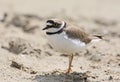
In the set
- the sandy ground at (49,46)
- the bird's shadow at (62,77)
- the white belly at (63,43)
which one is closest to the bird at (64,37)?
the white belly at (63,43)

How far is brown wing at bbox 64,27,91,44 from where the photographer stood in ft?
25.3

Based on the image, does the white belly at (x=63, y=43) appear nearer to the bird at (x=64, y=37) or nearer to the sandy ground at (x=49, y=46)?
the bird at (x=64, y=37)

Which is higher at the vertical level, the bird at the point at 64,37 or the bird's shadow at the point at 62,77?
the bird at the point at 64,37

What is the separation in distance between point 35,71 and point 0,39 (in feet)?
6.80

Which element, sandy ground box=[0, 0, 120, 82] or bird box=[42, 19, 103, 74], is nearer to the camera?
bird box=[42, 19, 103, 74]

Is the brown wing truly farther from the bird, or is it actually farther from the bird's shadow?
the bird's shadow

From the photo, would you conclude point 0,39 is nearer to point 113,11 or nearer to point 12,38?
point 12,38

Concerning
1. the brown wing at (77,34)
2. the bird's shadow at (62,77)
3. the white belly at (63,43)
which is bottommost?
the bird's shadow at (62,77)

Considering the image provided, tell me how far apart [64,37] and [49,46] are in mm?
2150

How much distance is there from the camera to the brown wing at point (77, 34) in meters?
7.73

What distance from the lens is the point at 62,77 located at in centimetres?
770

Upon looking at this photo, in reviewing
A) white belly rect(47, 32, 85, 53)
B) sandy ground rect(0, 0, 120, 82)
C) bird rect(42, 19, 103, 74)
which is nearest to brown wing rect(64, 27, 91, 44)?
bird rect(42, 19, 103, 74)

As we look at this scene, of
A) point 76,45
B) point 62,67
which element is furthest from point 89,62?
point 76,45

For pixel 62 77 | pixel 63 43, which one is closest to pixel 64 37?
pixel 63 43
